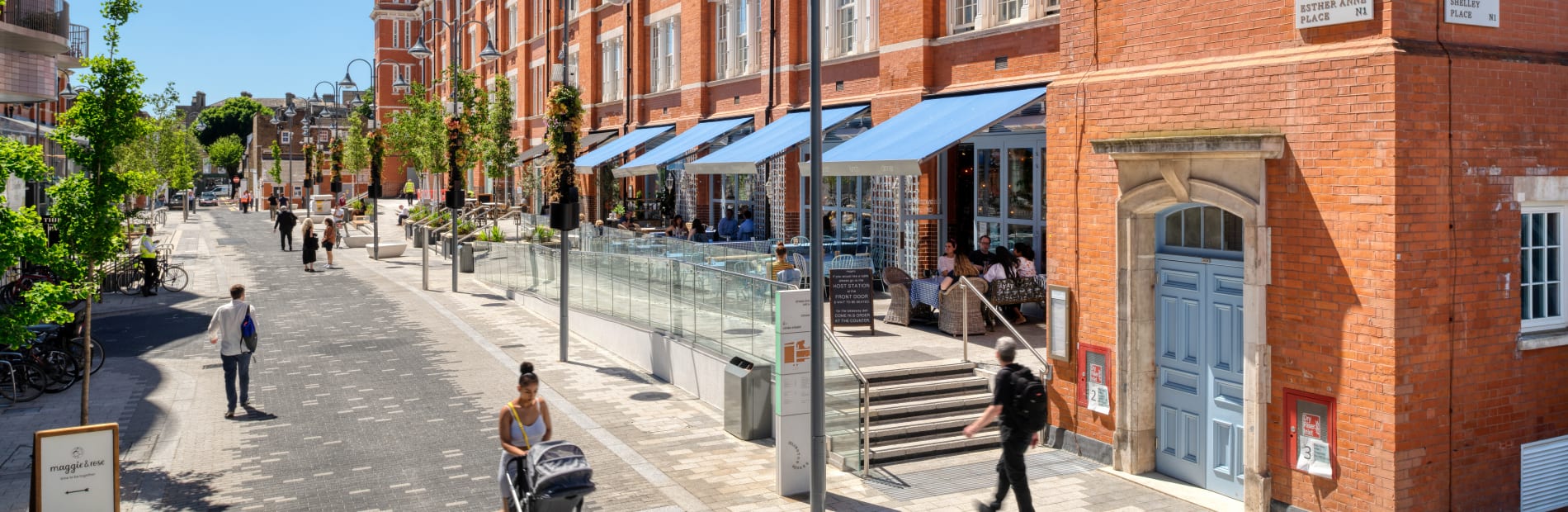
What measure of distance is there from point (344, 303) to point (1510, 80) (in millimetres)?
22153

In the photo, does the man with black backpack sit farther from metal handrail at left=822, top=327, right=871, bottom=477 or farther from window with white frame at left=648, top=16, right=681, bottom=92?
window with white frame at left=648, top=16, right=681, bottom=92

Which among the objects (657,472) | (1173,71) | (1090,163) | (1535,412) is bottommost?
(657,472)

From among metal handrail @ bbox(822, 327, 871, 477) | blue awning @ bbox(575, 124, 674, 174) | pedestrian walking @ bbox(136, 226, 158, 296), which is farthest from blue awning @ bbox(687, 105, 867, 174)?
pedestrian walking @ bbox(136, 226, 158, 296)

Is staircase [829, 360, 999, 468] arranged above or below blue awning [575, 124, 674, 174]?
below

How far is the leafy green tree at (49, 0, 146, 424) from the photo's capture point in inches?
429

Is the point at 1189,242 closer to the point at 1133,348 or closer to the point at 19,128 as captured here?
the point at 1133,348

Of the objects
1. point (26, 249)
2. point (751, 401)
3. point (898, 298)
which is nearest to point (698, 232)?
point (898, 298)

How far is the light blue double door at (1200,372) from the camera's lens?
33.9ft

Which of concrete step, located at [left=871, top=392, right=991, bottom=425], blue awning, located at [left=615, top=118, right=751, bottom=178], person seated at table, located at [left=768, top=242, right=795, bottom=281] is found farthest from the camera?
blue awning, located at [left=615, top=118, right=751, bottom=178]

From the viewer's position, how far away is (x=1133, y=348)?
35.9ft

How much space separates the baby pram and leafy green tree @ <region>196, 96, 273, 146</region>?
13435cm

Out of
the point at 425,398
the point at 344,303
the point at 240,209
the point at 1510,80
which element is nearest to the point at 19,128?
the point at 344,303

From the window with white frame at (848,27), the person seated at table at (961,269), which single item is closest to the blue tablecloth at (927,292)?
the person seated at table at (961,269)

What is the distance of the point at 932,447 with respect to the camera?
11914mm
